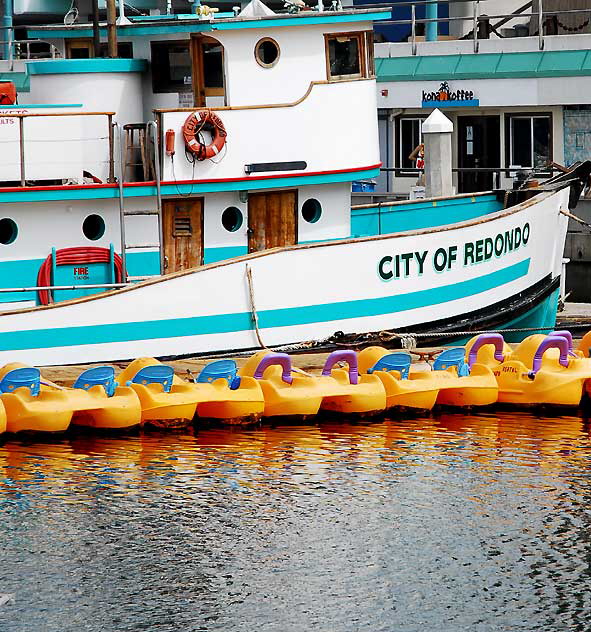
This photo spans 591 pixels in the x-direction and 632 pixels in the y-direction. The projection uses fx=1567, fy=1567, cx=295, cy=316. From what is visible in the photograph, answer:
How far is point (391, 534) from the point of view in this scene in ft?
43.4

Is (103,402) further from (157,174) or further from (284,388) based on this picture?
(157,174)

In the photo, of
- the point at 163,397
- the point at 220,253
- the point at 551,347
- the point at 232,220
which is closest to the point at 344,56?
the point at 232,220

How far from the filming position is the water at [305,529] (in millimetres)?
11648

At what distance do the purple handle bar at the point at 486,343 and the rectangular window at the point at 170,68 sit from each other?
4723mm

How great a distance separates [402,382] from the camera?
16.9 metres

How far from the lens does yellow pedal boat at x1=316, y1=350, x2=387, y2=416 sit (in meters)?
16.6

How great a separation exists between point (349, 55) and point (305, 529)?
25.7ft

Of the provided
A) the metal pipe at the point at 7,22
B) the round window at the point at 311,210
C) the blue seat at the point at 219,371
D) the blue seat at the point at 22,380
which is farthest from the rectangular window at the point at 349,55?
the metal pipe at the point at 7,22

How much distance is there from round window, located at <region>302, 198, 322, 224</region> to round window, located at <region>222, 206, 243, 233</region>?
93cm

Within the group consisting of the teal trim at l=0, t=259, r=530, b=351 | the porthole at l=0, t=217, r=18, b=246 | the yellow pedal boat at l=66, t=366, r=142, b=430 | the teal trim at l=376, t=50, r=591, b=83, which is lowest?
the yellow pedal boat at l=66, t=366, r=142, b=430

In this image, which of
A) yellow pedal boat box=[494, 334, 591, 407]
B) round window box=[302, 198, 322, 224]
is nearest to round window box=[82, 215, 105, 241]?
round window box=[302, 198, 322, 224]

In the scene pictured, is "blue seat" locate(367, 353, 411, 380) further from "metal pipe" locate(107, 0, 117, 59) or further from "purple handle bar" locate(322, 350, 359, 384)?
"metal pipe" locate(107, 0, 117, 59)

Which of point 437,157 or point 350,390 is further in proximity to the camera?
point 437,157

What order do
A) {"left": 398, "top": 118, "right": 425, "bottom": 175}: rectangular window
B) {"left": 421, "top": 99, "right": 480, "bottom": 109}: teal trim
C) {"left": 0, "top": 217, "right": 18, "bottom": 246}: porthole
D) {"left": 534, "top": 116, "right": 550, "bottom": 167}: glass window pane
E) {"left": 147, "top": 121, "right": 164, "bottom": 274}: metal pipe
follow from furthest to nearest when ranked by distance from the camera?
1. {"left": 398, "top": 118, "right": 425, "bottom": 175}: rectangular window
2. {"left": 421, "top": 99, "right": 480, "bottom": 109}: teal trim
3. {"left": 534, "top": 116, "right": 550, "bottom": 167}: glass window pane
4. {"left": 0, "top": 217, "right": 18, "bottom": 246}: porthole
5. {"left": 147, "top": 121, "right": 164, "bottom": 274}: metal pipe
